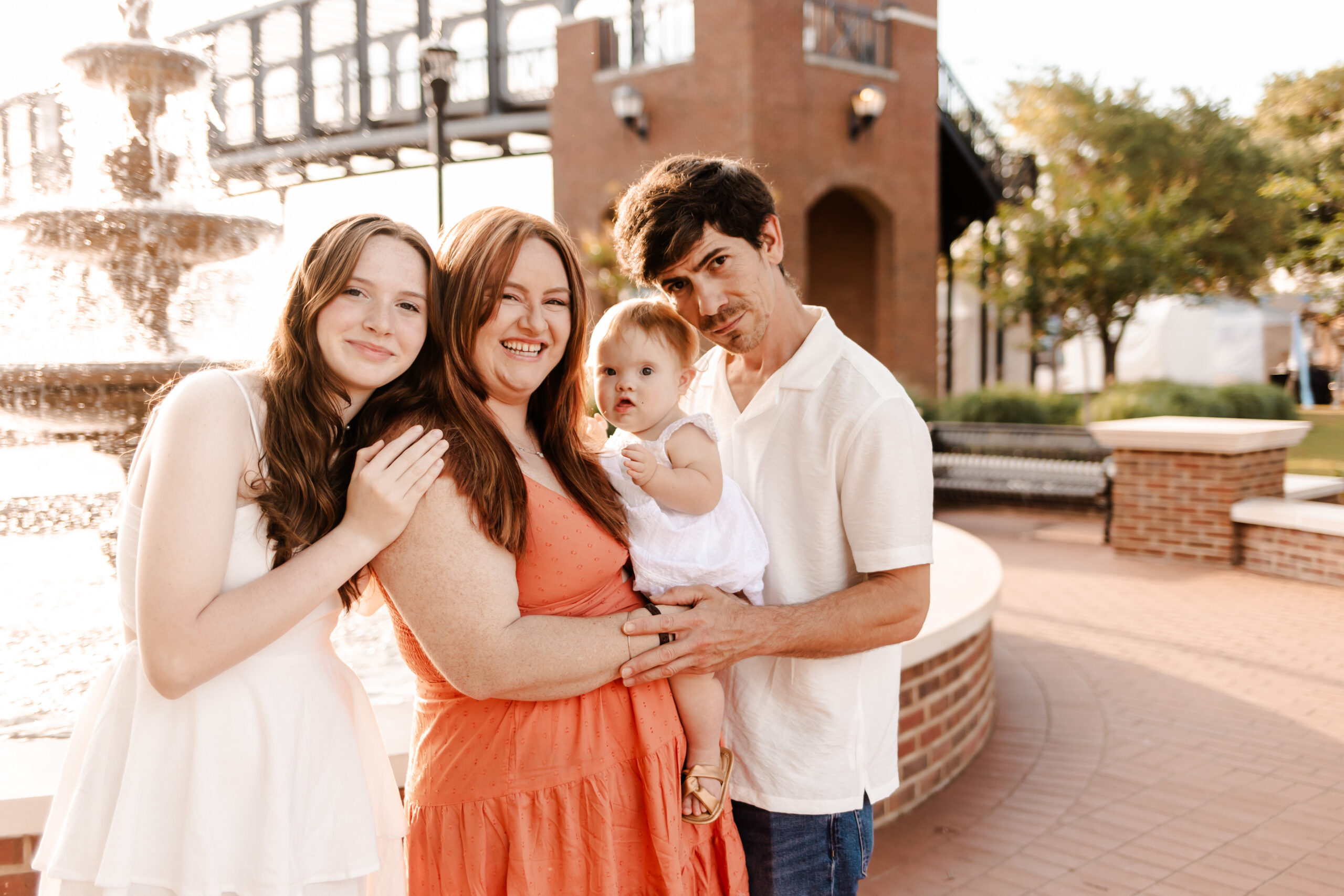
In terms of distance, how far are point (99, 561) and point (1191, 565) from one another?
26.9ft

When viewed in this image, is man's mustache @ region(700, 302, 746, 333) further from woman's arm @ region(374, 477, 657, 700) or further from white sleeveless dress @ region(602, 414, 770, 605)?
woman's arm @ region(374, 477, 657, 700)

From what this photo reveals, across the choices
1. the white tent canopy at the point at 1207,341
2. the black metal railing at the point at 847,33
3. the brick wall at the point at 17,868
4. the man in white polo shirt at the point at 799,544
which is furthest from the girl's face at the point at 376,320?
the white tent canopy at the point at 1207,341

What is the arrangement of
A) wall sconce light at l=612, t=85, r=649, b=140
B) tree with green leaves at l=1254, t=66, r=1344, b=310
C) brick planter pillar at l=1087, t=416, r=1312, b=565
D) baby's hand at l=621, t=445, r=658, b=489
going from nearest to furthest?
1. baby's hand at l=621, t=445, r=658, b=489
2. brick planter pillar at l=1087, t=416, r=1312, b=565
3. tree with green leaves at l=1254, t=66, r=1344, b=310
4. wall sconce light at l=612, t=85, r=649, b=140

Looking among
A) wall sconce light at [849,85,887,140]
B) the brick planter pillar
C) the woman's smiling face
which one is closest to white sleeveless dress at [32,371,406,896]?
the woman's smiling face

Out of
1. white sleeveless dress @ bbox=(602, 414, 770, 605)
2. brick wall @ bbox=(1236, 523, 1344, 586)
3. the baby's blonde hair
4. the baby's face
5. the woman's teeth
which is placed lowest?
brick wall @ bbox=(1236, 523, 1344, 586)

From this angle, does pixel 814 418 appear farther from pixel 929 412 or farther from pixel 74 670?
pixel 929 412

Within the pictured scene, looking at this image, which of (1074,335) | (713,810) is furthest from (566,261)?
(1074,335)

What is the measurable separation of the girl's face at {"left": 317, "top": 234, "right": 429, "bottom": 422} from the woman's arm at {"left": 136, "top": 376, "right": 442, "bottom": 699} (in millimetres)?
190

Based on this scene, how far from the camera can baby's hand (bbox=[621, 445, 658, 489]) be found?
1.96m

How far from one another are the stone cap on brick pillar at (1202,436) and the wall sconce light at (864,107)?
8462 millimetres

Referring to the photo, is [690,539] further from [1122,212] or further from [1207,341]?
[1207,341]

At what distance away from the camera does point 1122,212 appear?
17812mm

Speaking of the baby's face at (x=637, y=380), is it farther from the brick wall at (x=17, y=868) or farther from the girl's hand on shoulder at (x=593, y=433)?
the brick wall at (x=17, y=868)

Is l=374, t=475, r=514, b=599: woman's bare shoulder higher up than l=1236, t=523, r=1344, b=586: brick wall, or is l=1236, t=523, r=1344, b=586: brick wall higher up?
l=374, t=475, r=514, b=599: woman's bare shoulder
